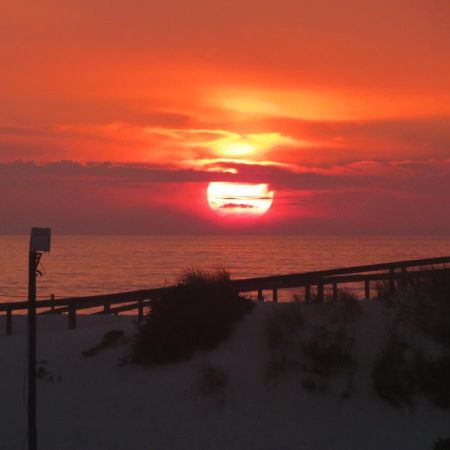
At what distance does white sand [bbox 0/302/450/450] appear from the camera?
15430 mm

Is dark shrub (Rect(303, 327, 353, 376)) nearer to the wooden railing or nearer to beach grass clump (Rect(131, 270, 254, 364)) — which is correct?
beach grass clump (Rect(131, 270, 254, 364))

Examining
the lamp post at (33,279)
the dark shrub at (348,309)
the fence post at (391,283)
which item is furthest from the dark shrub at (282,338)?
the lamp post at (33,279)

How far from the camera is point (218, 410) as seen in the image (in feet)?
54.2

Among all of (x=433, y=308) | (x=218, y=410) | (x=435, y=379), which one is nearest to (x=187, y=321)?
(x=218, y=410)

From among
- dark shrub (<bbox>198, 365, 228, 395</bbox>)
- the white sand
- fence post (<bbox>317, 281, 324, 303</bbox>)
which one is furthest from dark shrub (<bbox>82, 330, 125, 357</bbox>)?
fence post (<bbox>317, 281, 324, 303</bbox>)

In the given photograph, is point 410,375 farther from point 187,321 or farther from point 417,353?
point 187,321

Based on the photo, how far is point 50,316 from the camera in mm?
30016

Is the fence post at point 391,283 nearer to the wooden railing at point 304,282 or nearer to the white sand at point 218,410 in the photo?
the wooden railing at point 304,282

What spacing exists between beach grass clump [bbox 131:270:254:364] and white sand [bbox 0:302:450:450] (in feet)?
1.08

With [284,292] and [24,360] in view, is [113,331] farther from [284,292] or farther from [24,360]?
[284,292]

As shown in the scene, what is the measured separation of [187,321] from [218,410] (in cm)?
277

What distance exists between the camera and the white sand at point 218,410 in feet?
50.6

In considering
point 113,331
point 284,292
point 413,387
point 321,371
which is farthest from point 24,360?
point 284,292

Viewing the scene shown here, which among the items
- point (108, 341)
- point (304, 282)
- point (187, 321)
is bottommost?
point (108, 341)
